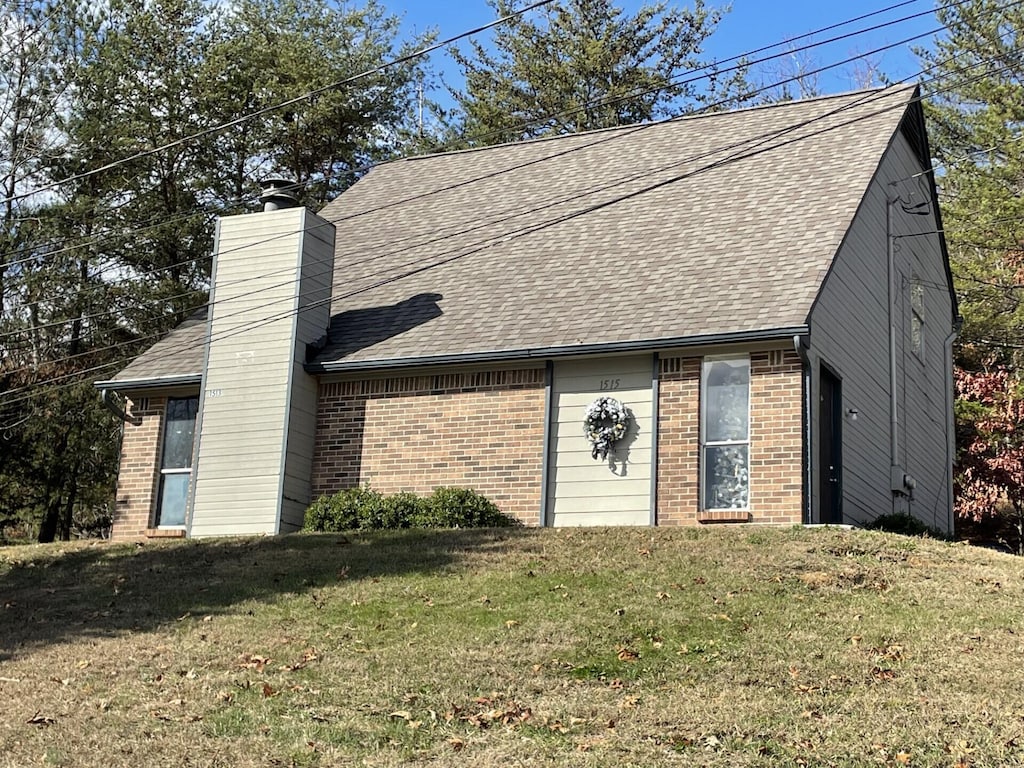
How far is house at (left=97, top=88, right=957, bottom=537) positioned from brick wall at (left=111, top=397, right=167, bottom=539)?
38 mm

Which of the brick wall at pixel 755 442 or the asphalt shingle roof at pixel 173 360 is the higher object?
the asphalt shingle roof at pixel 173 360

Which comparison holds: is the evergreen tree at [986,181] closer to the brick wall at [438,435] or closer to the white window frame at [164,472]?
the brick wall at [438,435]

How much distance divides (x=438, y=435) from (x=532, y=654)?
22.7 feet

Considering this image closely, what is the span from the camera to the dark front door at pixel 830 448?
15273 mm

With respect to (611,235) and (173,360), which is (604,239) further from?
(173,360)

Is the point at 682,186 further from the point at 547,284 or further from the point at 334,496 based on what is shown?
the point at 334,496

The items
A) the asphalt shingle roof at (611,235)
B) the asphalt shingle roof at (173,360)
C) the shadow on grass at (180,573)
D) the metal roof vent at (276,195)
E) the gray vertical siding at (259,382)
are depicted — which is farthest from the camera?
the metal roof vent at (276,195)

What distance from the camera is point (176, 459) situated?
1816 cm

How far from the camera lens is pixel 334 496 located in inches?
648

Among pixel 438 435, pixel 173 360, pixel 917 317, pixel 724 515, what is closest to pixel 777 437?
pixel 724 515

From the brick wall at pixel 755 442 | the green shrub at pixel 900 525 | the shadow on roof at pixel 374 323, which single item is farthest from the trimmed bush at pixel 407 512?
the green shrub at pixel 900 525

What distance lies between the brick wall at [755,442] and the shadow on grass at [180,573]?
1.86 meters

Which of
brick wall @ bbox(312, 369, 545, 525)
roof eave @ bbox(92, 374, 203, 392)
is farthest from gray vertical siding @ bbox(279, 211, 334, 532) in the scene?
roof eave @ bbox(92, 374, 203, 392)

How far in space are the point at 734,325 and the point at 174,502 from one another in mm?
8301
